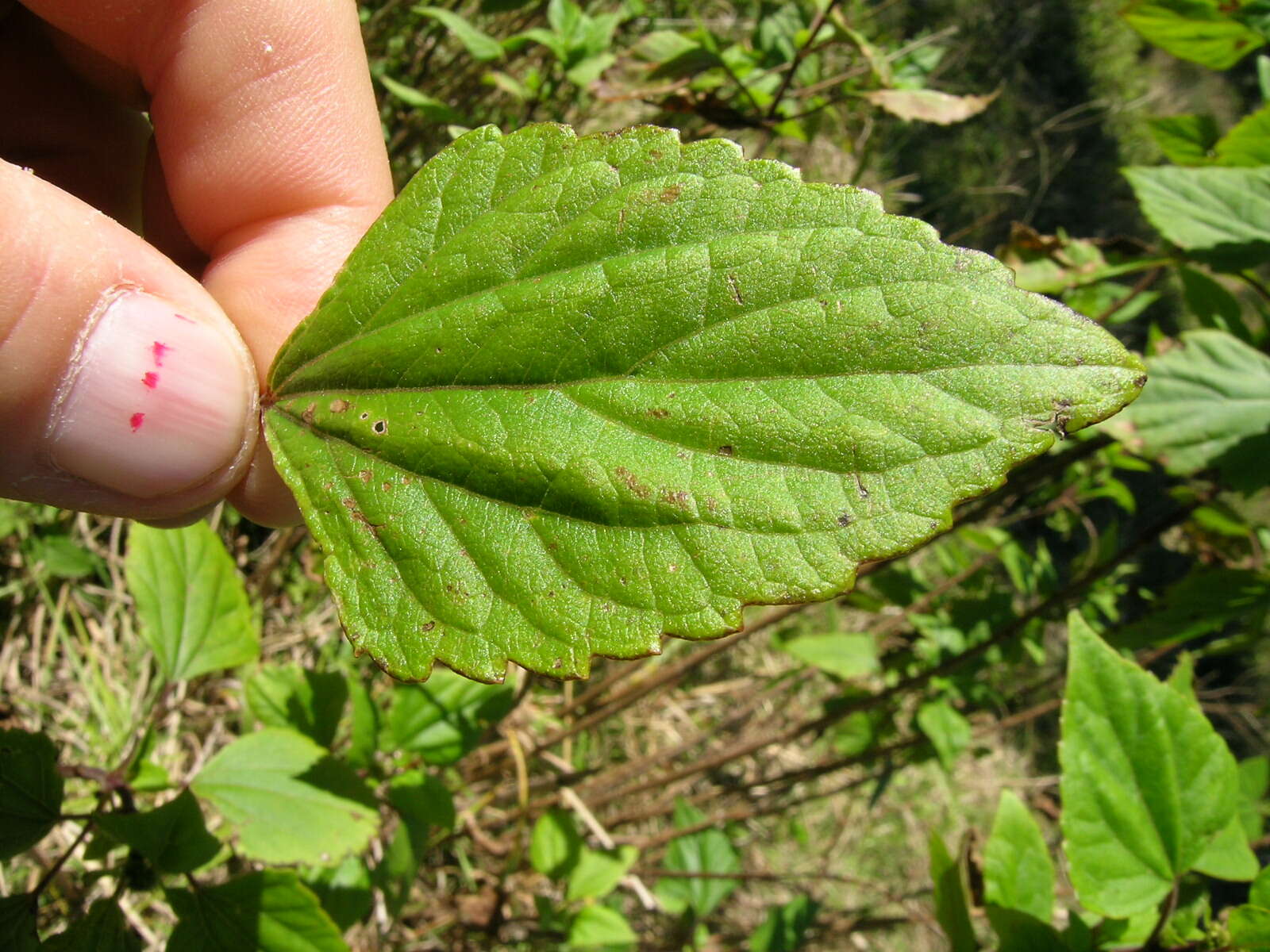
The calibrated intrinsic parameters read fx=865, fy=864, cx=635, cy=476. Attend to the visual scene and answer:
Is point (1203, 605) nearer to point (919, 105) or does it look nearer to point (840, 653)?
point (840, 653)

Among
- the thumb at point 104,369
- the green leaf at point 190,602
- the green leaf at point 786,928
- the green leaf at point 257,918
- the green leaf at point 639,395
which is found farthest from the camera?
the green leaf at point 786,928

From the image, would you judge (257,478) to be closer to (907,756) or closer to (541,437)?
(541,437)

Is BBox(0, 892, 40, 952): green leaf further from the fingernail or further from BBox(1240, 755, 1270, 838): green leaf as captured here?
BBox(1240, 755, 1270, 838): green leaf

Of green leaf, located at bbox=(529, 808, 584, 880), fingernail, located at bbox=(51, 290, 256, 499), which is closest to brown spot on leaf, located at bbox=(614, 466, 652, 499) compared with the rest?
fingernail, located at bbox=(51, 290, 256, 499)

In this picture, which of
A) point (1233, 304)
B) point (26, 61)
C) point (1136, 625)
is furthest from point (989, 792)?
point (26, 61)

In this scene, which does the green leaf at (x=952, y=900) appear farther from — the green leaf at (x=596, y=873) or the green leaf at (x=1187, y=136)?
the green leaf at (x=1187, y=136)

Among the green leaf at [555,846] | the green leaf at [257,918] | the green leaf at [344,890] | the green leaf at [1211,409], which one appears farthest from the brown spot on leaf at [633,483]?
the green leaf at [555,846]
